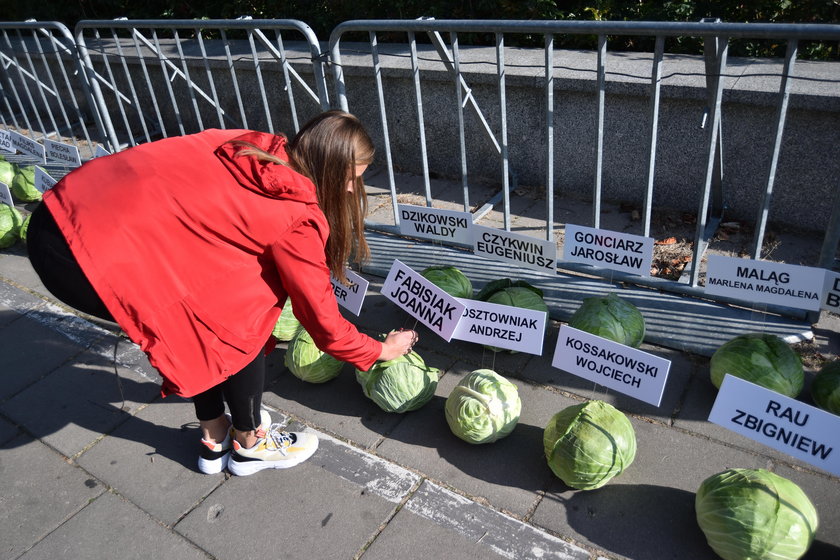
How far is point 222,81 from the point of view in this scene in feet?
24.7

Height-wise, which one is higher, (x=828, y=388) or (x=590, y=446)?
(x=590, y=446)

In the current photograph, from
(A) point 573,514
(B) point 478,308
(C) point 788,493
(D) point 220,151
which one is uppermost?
(D) point 220,151

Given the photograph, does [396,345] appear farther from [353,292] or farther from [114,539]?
[114,539]

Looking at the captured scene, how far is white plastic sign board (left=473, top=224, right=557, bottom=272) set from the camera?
363 cm

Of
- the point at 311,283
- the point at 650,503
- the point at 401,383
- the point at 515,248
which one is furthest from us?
the point at 515,248

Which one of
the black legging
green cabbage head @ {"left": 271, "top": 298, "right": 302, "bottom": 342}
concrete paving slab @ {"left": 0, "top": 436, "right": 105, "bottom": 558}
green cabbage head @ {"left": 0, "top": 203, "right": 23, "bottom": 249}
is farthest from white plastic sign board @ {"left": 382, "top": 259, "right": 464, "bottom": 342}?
green cabbage head @ {"left": 0, "top": 203, "right": 23, "bottom": 249}

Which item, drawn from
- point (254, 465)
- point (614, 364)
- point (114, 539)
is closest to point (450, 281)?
point (614, 364)

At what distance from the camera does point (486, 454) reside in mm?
3215

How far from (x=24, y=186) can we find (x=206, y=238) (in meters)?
5.37

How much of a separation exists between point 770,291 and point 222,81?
6.67 metres

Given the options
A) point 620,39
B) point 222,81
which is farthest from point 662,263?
point 222,81

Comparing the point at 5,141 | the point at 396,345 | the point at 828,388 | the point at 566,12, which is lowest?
the point at 828,388

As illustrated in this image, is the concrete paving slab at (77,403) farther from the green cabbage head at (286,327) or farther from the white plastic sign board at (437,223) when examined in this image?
the white plastic sign board at (437,223)

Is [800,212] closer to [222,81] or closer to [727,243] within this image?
[727,243]
